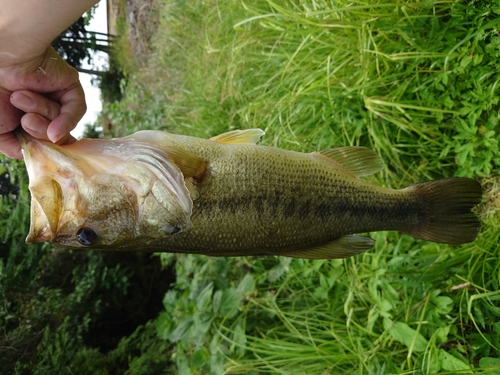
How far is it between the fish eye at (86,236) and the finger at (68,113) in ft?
1.14

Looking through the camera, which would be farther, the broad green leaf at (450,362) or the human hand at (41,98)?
the broad green leaf at (450,362)

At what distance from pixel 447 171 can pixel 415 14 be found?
3.47 ft

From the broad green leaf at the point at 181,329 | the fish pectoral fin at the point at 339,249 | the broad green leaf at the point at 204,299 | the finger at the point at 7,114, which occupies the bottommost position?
the broad green leaf at the point at 181,329

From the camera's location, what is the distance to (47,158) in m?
1.57

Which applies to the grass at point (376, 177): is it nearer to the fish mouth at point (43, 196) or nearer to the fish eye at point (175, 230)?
the fish eye at point (175, 230)

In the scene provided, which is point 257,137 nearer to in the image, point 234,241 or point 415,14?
point 234,241

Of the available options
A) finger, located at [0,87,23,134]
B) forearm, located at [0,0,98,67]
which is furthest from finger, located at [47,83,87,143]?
forearm, located at [0,0,98,67]

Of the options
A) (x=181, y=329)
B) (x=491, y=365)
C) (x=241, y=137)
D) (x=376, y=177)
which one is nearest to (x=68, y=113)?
(x=241, y=137)

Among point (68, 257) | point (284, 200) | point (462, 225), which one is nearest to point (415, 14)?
point (462, 225)

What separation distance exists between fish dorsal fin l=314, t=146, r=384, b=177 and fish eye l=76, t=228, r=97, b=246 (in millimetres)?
1165

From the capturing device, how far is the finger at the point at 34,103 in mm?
1613

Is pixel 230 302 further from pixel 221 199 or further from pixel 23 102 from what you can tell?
pixel 23 102

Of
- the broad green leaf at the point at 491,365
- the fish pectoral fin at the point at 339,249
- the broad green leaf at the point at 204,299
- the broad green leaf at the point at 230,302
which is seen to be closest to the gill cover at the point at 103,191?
the fish pectoral fin at the point at 339,249

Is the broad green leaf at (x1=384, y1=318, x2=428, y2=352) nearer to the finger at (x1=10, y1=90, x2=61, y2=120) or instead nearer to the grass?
the grass
